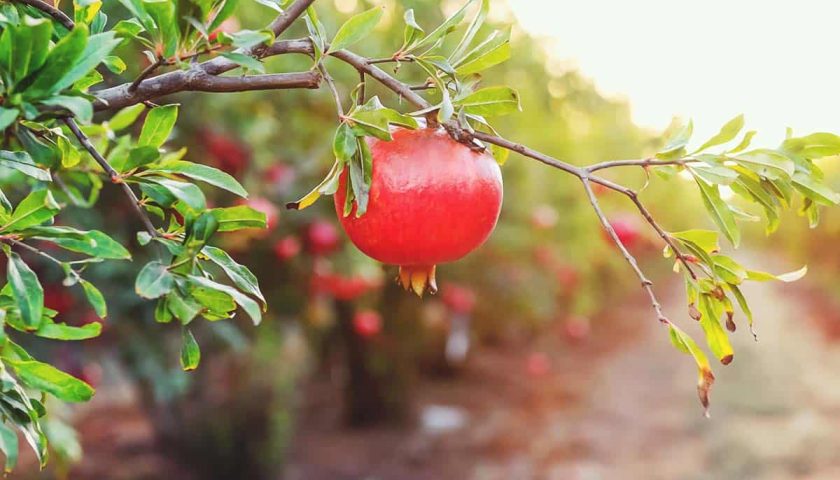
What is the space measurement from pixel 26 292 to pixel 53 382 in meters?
0.11

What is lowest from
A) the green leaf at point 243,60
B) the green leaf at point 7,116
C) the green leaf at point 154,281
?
the green leaf at point 154,281

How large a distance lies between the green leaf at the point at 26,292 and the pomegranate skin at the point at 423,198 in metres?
0.29

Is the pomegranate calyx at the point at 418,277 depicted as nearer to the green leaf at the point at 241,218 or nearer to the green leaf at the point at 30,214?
the green leaf at the point at 241,218

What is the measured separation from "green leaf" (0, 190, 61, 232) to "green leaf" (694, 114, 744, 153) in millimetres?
602

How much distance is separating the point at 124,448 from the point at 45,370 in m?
5.96

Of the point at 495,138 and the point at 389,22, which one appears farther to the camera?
the point at 389,22

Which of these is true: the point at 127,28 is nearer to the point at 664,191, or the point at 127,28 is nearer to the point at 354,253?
the point at 354,253

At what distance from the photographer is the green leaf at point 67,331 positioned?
0.75 meters

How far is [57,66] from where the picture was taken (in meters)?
0.62

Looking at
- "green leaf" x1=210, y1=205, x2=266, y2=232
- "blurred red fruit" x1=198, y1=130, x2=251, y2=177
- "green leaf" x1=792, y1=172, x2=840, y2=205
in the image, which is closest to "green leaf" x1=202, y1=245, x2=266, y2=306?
"green leaf" x1=210, y1=205, x2=266, y2=232

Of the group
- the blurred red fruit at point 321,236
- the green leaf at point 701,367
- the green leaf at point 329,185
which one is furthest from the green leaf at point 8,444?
the blurred red fruit at point 321,236

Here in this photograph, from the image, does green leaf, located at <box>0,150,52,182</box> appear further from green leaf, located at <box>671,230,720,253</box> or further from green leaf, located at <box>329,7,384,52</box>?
green leaf, located at <box>671,230,720,253</box>

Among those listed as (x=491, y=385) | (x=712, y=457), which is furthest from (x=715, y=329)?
(x=491, y=385)

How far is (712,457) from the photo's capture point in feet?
19.9
